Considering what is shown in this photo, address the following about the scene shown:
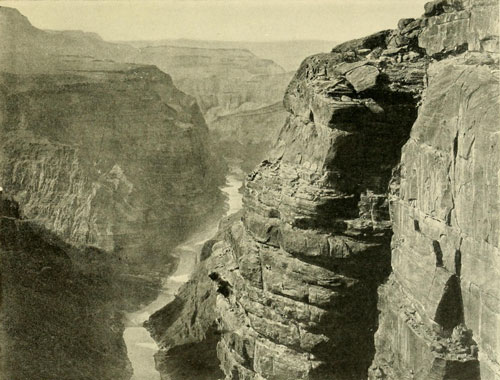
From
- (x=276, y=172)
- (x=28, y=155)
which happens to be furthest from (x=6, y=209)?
(x=276, y=172)

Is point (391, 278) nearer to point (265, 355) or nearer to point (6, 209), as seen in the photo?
point (265, 355)

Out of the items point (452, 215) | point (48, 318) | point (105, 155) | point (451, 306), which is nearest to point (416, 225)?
point (452, 215)

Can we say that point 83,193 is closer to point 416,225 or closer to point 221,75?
point 416,225

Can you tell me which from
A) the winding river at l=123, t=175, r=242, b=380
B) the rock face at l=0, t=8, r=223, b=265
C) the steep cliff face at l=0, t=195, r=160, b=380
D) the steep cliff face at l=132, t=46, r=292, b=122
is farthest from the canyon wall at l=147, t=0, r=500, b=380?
the steep cliff face at l=132, t=46, r=292, b=122

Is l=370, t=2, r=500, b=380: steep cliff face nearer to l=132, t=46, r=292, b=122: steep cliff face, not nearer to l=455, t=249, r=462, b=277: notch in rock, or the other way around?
l=455, t=249, r=462, b=277: notch in rock

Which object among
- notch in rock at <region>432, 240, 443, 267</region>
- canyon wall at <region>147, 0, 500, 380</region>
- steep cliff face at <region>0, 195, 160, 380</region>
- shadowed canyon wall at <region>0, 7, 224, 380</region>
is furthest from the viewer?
shadowed canyon wall at <region>0, 7, 224, 380</region>

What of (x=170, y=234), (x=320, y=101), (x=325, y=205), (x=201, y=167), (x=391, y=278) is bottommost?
(x=170, y=234)

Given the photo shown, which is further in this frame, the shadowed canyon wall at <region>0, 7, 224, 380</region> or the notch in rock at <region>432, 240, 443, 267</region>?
the shadowed canyon wall at <region>0, 7, 224, 380</region>
